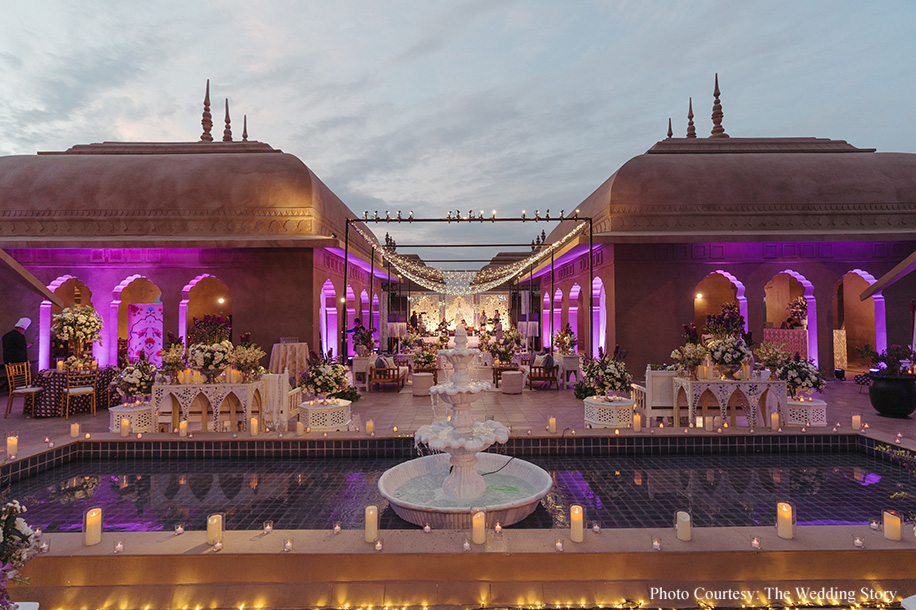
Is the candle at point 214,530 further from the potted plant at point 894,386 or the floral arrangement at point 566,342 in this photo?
the floral arrangement at point 566,342

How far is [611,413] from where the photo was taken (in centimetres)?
704

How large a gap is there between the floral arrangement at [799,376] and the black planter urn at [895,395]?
1700 millimetres

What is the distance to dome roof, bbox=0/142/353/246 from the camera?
11820 millimetres

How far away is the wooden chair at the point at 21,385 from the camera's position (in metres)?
8.24

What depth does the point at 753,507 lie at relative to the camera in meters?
4.18

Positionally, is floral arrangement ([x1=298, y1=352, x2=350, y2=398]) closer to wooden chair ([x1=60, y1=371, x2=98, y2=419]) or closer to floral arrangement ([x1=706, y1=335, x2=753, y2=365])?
wooden chair ([x1=60, y1=371, x2=98, y2=419])

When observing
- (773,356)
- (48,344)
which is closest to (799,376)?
(773,356)

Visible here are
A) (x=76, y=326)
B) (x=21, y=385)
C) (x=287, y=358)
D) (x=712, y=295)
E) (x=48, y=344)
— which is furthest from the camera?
(x=712, y=295)

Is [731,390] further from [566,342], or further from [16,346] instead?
[16,346]

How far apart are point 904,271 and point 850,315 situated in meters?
6.55

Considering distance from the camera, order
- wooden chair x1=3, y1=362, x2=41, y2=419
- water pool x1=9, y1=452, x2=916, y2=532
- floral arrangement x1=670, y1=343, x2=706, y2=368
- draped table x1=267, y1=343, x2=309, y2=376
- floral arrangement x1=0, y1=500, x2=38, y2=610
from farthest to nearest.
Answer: draped table x1=267, y1=343, x2=309, y2=376, wooden chair x1=3, y1=362, x2=41, y2=419, floral arrangement x1=670, y1=343, x2=706, y2=368, water pool x1=9, y1=452, x2=916, y2=532, floral arrangement x1=0, y1=500, x2=38, y2=610

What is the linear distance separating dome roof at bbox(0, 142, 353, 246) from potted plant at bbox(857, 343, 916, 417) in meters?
11.8

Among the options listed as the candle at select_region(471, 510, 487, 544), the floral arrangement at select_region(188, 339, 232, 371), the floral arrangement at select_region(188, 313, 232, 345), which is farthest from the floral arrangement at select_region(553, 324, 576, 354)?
the candle at select_region(471, 510, 487, 544)

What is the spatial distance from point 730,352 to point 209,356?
7.76 metres
